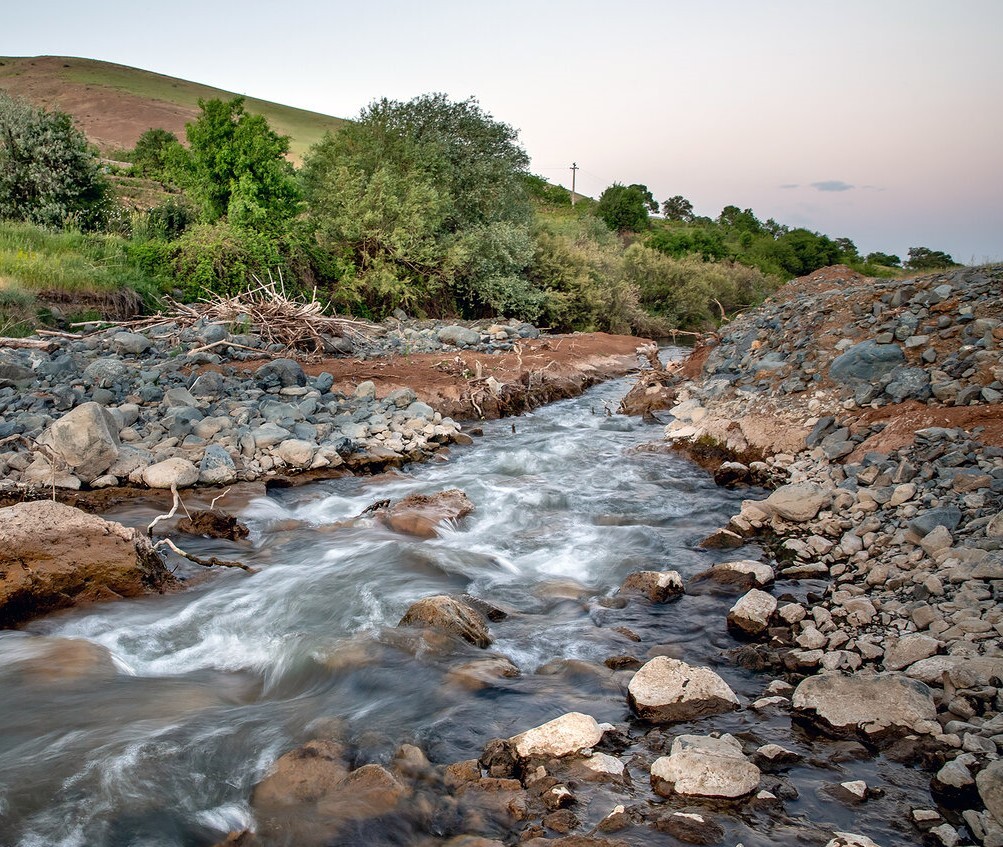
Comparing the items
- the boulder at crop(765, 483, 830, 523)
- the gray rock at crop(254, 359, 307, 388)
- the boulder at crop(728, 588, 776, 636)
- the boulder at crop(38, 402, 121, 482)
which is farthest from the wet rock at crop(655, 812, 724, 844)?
the gray rock at crop(254, 359, 307, 388)

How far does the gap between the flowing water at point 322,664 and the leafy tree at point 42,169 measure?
13776mm

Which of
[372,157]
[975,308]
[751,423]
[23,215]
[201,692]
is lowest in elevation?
[201,692]

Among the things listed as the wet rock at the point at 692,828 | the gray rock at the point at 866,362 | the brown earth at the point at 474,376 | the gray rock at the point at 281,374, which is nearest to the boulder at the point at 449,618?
the wet rock at the point at 692,828

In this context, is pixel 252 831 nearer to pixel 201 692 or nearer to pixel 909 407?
pixel 201 692

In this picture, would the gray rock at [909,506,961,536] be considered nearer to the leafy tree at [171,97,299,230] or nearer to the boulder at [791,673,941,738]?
the boulder at [791,673,941,738]

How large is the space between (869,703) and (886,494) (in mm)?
3344

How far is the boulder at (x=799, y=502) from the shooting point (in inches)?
277

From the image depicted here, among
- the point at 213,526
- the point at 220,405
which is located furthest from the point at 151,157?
the point at 213,526

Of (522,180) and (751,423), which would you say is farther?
(522,180)

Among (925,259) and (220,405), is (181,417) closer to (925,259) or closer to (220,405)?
(220,405)

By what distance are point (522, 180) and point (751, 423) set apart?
19.3m

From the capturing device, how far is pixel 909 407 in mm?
8023

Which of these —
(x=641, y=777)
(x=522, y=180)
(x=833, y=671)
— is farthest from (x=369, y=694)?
(x=522, y=180)

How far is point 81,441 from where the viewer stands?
313 inches
